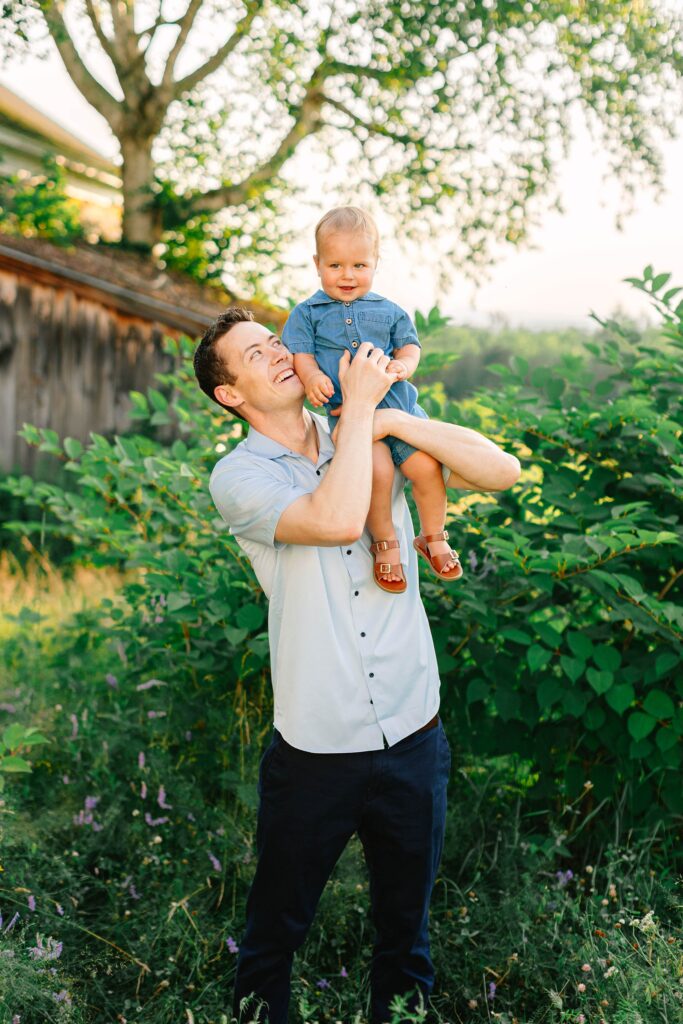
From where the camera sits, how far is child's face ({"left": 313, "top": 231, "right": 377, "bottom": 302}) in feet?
8.43

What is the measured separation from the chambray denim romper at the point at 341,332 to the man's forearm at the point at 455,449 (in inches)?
4.5

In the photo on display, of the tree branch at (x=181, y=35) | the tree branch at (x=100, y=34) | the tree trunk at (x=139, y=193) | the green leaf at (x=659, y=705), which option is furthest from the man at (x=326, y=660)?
the tree branch at (x=181, y=35)

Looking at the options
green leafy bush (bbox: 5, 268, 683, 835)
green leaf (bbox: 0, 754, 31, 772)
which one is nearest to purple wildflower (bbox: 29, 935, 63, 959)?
green leaf (bbox: 0, 754, 31, 772)

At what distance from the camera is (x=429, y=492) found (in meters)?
2.65

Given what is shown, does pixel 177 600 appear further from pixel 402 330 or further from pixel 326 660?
pixel 402 330

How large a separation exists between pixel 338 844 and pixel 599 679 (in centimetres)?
131

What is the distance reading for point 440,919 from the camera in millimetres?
3555

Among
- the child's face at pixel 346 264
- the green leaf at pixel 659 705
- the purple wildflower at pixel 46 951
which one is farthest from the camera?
the green leaf at pixel 659 705

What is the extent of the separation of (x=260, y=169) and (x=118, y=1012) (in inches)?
551

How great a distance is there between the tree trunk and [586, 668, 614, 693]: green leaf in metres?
12.4

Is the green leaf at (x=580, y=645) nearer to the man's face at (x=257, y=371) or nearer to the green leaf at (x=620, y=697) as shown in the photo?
the green leaf at (x=620, y=697)

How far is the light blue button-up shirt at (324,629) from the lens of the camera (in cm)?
236


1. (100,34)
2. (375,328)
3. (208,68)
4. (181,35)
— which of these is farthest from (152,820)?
(208,68)

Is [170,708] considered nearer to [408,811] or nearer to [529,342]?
[408,811]
